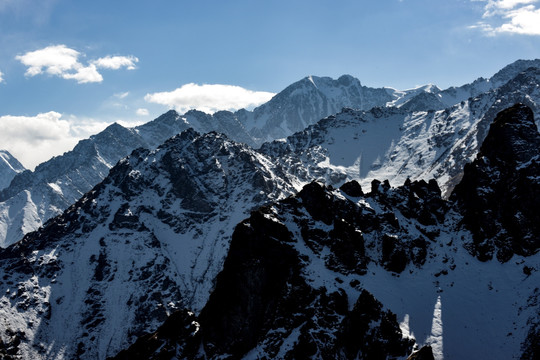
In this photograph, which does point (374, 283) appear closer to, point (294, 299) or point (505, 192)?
point (294, 299)

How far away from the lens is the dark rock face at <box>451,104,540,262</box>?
87.0 m

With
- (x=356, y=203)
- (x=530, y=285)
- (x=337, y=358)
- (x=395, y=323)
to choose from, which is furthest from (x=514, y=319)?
(x=356, y=203)

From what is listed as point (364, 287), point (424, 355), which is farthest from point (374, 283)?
point (424, 355)

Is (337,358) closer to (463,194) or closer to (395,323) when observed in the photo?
(395,323)

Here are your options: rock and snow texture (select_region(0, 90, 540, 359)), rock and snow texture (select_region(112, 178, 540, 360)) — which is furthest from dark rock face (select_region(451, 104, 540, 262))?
rock and snow texture (select_region(112, 178, 540, 360))

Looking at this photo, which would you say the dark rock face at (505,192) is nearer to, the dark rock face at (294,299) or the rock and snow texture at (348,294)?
the rock and snow texture at (348,294)

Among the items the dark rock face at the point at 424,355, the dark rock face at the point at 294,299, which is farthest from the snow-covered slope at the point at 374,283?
the dark rock face at the point at 424,355

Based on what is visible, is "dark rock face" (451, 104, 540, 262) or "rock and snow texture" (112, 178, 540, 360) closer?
"rock and snow texture" (112, 178, 540, 360)

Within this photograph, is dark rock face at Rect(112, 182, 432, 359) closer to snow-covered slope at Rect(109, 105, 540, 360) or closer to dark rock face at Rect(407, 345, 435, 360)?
snow-covered slope at Rect(109, 105, 540, 360)

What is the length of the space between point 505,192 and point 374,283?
3660 cm

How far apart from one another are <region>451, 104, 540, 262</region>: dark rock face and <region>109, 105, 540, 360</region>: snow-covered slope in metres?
0.28

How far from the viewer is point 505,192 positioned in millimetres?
93312

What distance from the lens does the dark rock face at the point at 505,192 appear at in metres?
87.0

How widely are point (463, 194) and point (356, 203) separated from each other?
26.5 metres
